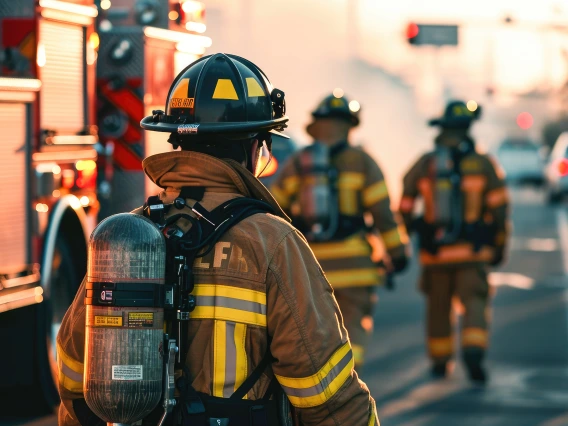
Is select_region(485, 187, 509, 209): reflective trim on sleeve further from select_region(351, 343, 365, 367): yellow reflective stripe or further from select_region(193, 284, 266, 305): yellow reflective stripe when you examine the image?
select_region(193, 284, 266, 305): yellow reflective stripe

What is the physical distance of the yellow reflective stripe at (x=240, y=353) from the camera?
3082 millimetres

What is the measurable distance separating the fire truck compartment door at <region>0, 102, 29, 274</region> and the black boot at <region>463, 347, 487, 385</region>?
3.58m

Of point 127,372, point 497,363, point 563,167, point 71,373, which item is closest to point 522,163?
point 563,167

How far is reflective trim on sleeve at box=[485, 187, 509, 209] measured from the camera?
951 centimetres

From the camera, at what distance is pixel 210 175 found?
322cm

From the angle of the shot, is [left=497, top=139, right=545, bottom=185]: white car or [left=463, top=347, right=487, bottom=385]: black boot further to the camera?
[left=497, top=139, right=545, bottom=185]: white car

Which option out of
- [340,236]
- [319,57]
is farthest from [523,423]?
[319,57]

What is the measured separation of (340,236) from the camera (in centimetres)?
798

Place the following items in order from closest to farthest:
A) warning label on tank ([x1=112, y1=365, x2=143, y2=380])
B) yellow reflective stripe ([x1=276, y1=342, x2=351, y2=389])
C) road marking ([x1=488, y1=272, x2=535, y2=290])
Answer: warning label on tank ([x1=112, y1=365, x2=143, y2=380])
yellow reflective stripe ([x1=276, y1=342, x2=351, y2=389])
road marking ([x1=488, y1=272, x2=535, y2=290])

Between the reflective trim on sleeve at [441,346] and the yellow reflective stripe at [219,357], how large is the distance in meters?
6.64

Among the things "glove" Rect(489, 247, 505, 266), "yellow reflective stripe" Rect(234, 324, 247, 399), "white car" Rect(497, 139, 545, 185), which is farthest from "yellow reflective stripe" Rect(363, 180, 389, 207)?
"white car" Rect(497, 139, 545, 185)

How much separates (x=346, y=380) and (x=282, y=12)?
28843 mm

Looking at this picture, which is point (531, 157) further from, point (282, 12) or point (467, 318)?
point (467, 318)

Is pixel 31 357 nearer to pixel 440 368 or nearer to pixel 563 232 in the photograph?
pixel 440 368
